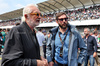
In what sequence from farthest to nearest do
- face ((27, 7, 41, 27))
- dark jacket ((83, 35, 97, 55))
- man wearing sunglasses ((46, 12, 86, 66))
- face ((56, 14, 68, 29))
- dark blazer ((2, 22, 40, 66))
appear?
dark jacket ((83, 35, 97, 55)) < face ((56, 14, 68, 29)) < man wearing sunglasses ((46, 12, 86, 66)) < face ((27, 7, 41, 27)) < dark blazer ((2, 22, 40, 66))

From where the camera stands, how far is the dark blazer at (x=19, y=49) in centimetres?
114

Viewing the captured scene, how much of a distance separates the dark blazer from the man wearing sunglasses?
1.19m

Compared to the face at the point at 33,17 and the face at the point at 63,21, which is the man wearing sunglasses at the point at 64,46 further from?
the face at the point at 33,17

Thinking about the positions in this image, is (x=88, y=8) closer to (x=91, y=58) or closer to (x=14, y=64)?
(x=91, y=58)

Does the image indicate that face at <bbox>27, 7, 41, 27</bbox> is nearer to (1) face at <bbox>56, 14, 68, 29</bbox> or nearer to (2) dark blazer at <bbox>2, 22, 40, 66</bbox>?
(2) dark blazer at <bbox>2, 22, 40, 66</bbox>

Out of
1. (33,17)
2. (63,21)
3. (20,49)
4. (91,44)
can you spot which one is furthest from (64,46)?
(91,44)

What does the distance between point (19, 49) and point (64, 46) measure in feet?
4.64

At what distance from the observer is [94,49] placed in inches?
171

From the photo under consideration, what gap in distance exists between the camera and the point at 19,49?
3.84ft

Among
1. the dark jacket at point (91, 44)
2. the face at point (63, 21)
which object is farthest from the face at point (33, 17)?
the dark jacket at point (91, 44)

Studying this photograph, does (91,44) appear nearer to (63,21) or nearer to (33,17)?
(63,21)

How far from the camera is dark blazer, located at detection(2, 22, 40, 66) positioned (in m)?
1.14

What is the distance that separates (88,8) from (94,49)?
18335 millimetres

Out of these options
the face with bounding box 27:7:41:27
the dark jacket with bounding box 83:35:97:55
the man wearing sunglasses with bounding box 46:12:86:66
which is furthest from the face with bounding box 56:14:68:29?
the dark jacket with bounding box 83:35:97:55
